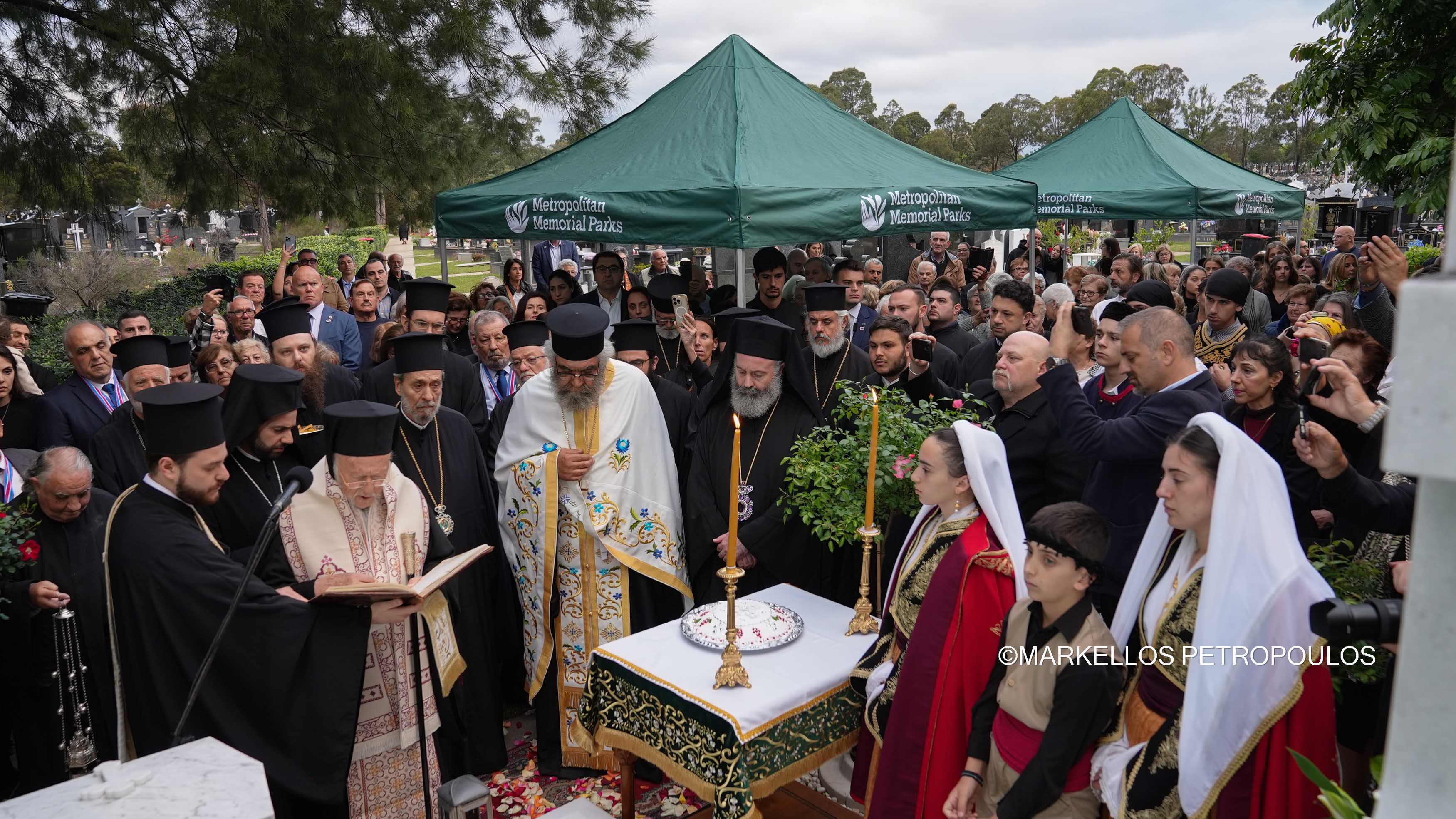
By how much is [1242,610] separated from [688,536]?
2967 mm

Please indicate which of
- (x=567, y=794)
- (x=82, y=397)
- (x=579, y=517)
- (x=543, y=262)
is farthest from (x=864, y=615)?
(x=543, y=262)

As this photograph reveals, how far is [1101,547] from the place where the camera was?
124 inches

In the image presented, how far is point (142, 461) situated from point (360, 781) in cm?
233

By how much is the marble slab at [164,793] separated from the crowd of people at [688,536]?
1.66 feet

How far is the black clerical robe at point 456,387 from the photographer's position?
6.01 m

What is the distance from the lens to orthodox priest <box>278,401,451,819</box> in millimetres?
4047

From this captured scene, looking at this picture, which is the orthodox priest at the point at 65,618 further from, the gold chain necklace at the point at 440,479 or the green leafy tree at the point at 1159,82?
the green leafy tree at the point at 1159,82

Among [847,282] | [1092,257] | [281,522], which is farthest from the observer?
[1092,257]

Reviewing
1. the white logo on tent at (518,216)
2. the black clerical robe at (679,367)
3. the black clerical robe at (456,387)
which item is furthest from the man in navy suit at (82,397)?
the black clerical robe at (679,367)

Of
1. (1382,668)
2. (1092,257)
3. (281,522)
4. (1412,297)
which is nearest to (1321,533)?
(1382,668)

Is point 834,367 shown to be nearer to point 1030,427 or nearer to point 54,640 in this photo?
point 1030,427

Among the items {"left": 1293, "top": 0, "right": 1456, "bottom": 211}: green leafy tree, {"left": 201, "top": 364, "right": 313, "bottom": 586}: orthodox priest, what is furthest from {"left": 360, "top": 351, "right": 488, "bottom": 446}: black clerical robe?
{"left": 1293, "top": 0, "right": 1456, "bottom": 211}: green leafy tree

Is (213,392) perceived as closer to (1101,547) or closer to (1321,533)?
(1101,547)

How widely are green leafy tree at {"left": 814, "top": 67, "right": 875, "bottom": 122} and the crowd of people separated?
61.2m
